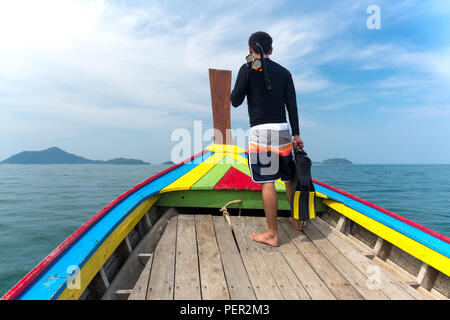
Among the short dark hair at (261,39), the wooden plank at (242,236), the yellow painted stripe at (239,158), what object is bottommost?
the wooden plank at (242,236)

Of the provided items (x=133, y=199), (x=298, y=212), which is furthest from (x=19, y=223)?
(x=298, y=212)

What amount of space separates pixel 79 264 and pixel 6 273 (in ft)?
11.2

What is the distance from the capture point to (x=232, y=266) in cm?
196

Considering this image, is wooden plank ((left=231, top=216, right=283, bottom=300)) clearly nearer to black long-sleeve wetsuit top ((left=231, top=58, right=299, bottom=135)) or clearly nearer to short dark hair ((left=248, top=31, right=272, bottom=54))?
black long-sleeve wetsuit top ((left=231, top=58, right=299, bottom=135))

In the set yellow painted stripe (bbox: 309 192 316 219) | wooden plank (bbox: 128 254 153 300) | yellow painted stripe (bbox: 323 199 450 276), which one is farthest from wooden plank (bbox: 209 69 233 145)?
wooden plank (bbox: 128 254 153 300)

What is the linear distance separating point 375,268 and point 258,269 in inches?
36.8

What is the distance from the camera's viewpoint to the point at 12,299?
3.65ft

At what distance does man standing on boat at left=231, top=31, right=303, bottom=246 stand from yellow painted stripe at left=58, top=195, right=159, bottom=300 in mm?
1215

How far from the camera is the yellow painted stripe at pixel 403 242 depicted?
1.77 meters

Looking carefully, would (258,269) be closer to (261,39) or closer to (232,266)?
(232,266)

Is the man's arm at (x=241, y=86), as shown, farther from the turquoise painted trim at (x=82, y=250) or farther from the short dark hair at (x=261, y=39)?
the turquoise painted trim at (x=82, y=250)

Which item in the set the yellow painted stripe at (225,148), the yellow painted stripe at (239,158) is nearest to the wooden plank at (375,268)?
the yellow painted stripe at (239,158)
